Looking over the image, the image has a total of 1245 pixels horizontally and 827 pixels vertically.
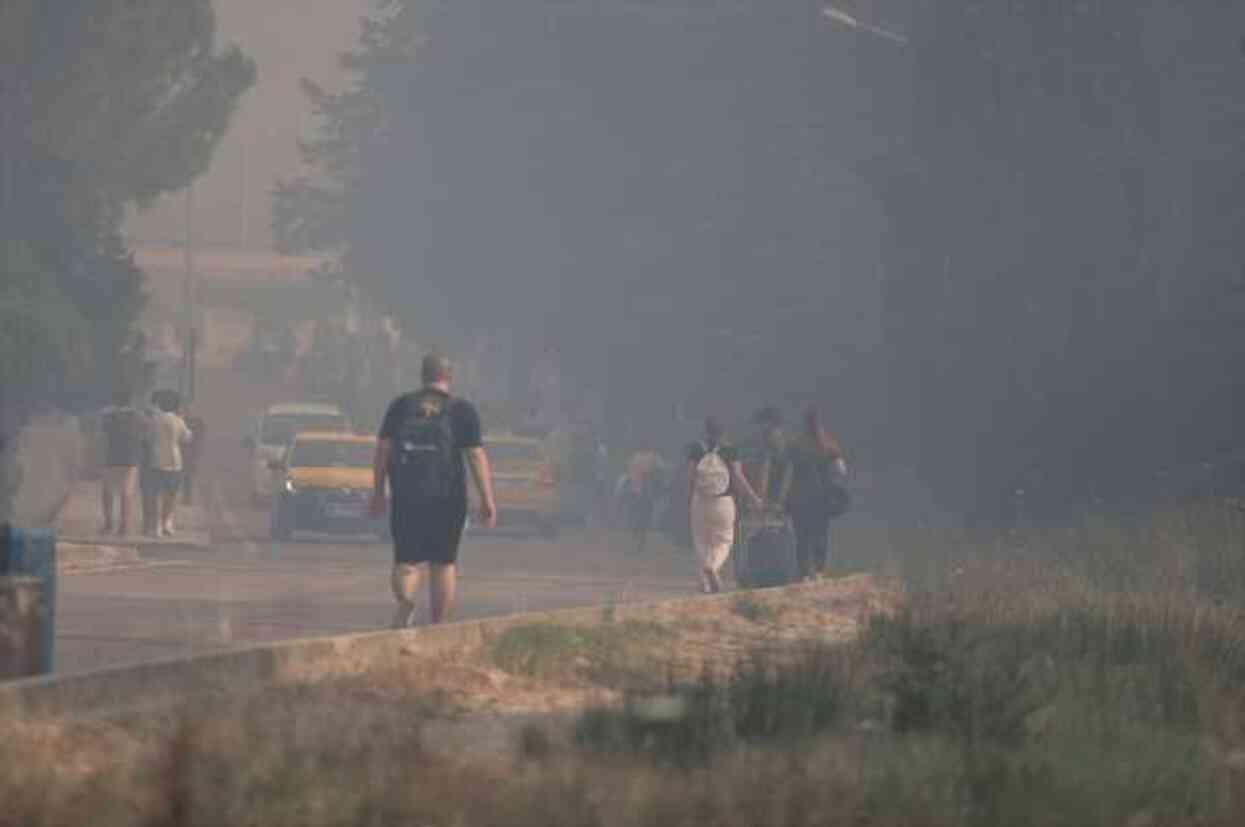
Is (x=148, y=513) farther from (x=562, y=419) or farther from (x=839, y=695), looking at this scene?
(x=562, y=419)

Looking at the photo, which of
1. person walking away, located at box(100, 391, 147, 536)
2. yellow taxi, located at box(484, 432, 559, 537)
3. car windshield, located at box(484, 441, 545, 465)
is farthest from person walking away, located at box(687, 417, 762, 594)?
car windshield, located at box(484, 441, 545, 465)

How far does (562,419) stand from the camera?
67500 mm

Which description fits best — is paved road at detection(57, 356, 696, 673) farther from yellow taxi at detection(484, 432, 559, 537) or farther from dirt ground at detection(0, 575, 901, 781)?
dirt ground at detection(0, 575, 901, 781)

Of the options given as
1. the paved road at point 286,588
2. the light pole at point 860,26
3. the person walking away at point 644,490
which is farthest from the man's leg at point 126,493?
the light pole at point 860,26

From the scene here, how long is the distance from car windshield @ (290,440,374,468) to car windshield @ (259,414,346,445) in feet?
40.4

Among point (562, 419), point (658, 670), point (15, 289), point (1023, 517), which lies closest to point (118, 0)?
point (15, 289)

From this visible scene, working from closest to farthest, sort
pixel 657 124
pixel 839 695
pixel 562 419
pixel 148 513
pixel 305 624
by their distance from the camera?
pixel 839 695, pixel 305 624, pixel 148 513, pixel 657 124, pixel 562 419

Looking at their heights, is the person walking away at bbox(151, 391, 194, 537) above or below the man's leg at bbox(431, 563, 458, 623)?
above

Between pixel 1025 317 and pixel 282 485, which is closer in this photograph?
pixel 282 485

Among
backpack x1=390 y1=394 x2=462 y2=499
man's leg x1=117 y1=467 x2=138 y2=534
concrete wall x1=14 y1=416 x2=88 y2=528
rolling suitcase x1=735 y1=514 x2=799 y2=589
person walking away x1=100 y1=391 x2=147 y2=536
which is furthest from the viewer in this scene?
concrete wall x1=14 y1=416 x2=88 y2=528

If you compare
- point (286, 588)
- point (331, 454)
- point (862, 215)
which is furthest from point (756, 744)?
point (862, 215)

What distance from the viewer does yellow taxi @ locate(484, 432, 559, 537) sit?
141 feet

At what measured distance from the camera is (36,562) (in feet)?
43.2

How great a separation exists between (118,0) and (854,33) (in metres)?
13.3
